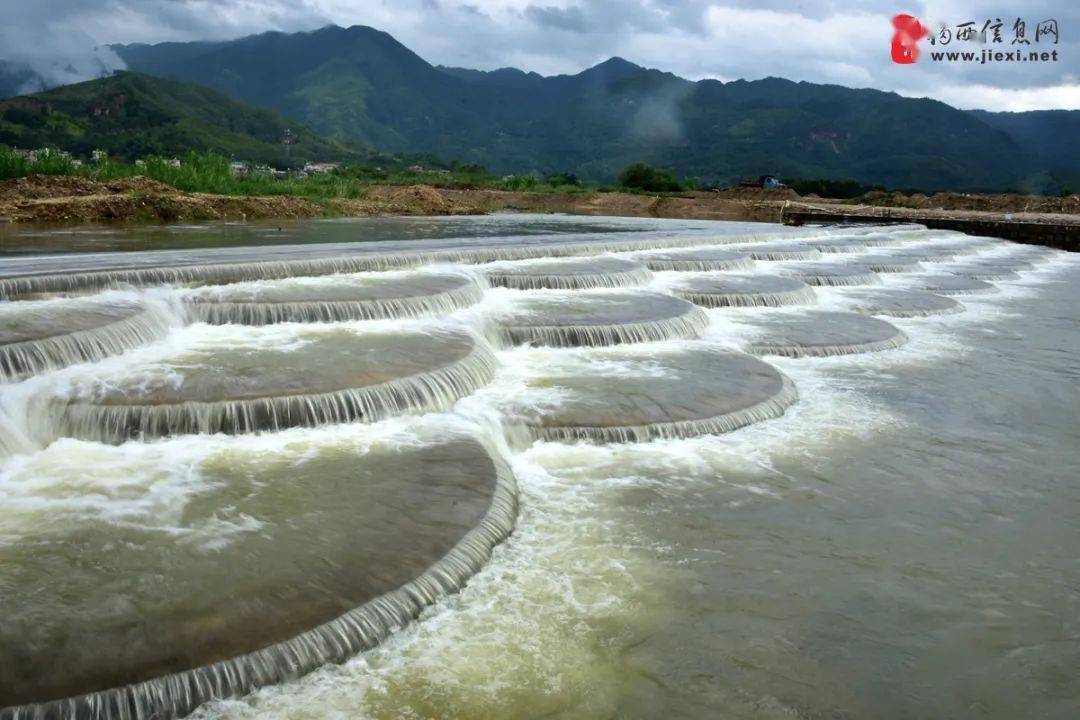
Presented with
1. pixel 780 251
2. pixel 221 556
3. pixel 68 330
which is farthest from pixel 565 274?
pixel 221 556

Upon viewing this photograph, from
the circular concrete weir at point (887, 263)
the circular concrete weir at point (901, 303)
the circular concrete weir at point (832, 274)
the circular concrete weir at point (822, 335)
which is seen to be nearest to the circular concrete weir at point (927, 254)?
the circular concrete weir at point (887, 263)

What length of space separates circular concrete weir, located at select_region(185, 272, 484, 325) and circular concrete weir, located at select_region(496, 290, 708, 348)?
0.91m

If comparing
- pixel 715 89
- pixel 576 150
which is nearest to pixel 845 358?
pixel 576 150

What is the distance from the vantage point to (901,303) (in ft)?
46.3

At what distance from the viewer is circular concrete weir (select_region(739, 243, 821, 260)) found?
18.8 m

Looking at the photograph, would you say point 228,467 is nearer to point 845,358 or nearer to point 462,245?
point 845,358

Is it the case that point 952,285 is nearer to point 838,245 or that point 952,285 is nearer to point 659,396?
point 838,245

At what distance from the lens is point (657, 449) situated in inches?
266

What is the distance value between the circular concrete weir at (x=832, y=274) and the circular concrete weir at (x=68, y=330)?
37.5 feet

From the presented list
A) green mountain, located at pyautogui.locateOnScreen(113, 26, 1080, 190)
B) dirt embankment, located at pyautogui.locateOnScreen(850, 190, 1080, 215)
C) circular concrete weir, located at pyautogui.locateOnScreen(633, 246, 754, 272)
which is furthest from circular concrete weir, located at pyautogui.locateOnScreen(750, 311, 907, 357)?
green mountain, located at pyautogui.locateOnScreen(113, 26, 1080, 190)

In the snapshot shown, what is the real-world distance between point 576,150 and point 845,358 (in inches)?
5785

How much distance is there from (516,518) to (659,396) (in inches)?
108

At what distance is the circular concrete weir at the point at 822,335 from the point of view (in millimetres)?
10305

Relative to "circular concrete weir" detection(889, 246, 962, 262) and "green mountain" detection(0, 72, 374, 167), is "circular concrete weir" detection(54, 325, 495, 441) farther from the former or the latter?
"green mountain" detection(0, 72, 374, 167)
